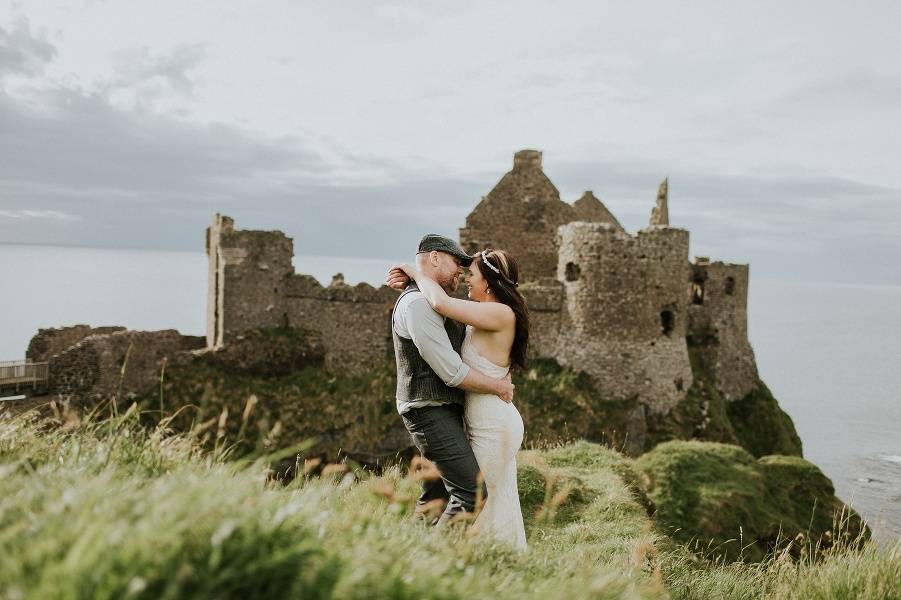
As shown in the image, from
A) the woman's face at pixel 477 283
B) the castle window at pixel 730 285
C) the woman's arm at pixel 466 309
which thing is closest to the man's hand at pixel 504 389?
the woman's arm at pixel 466 309

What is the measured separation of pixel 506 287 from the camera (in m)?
5.75

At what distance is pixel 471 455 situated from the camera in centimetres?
552

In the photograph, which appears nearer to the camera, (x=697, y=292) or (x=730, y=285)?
(x=697, y=292)

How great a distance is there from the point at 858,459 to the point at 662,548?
51.6 m

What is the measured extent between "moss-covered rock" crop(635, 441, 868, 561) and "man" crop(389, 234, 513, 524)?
5.30 metres

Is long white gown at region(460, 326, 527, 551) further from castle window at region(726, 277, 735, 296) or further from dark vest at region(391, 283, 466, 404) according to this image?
castle window at region(726, 277, 735, 296)

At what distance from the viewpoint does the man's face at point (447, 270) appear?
586cm

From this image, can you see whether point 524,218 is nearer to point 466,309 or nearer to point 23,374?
point 23,374

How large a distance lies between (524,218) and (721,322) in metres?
8.04

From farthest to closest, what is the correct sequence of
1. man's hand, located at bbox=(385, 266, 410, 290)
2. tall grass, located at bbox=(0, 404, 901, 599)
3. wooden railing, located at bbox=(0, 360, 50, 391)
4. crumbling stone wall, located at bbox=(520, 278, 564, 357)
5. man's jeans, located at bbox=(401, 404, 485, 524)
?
crumbling stone wall, located at bbox=(520, 278, 564, 357), wooden railing, located at bbox=(0, 360, 50, 391), man's hand, located at bbox=(385, 266, 410, 290), man's jeans, located at bbox=(401, 404, 485, 524), tall grass, located at bbox=(0, 404, 901, 599)

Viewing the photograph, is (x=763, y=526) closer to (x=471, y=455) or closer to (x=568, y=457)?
(x=568, y=457)

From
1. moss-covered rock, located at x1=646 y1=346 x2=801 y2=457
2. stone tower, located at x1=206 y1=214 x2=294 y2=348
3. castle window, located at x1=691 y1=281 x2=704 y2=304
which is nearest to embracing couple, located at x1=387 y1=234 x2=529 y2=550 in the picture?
stone tower, located at x1=206 y1=214 x2=294 y2=348

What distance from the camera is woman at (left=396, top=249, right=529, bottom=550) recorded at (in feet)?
17.9

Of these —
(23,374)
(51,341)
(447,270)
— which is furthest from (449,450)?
(51,341)
